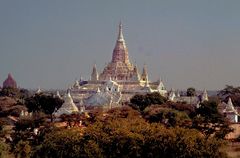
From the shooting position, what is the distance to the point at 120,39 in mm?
96500

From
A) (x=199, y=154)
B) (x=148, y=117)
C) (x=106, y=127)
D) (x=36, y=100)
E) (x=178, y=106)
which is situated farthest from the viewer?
(x=36, y=100)

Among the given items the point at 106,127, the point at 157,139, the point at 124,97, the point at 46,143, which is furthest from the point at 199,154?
the point at 124,97

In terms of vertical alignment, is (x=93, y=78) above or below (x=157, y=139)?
above

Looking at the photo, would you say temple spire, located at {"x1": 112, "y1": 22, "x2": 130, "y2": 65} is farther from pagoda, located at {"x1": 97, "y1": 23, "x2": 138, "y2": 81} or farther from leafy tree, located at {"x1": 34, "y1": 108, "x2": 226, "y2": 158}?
leafy tree, located at {"x1": 34, "y1": 108, "x2": 226, "y2": 158}

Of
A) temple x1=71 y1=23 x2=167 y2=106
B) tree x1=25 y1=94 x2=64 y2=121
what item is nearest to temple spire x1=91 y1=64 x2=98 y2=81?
temple x1=71 y1=23 x2=167 y2=106

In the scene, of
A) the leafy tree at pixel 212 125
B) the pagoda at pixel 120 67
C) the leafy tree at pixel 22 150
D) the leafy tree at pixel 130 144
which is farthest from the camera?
the pagoda at pixel 120 67

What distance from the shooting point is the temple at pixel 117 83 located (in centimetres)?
8139

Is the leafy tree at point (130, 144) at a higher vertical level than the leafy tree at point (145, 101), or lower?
lower

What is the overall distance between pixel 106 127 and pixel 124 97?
51.0m

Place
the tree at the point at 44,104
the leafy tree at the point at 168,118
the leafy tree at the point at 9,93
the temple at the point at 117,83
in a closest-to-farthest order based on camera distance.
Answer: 1. the leafy tree at the point at 168,118
2. the tree at the point at 44,104
3. the temple at the point at 117,83
4. the leafy tree at the point at 9,93

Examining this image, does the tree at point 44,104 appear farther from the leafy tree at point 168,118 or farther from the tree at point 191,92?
the tree at point 191,92

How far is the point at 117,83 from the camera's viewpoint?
3465 inches

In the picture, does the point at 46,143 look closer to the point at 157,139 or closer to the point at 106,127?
the point at 106,127

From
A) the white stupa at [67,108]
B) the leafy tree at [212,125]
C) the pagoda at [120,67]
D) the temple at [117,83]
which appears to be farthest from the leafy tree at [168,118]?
the pagoda at [120,67]
